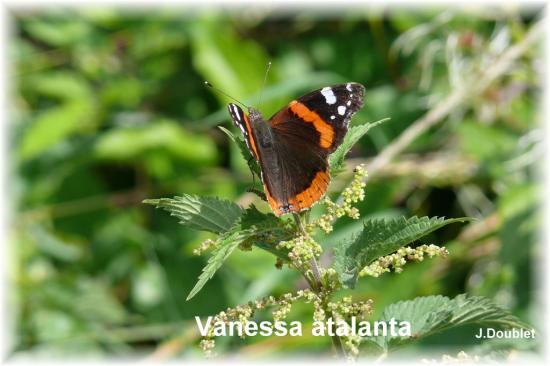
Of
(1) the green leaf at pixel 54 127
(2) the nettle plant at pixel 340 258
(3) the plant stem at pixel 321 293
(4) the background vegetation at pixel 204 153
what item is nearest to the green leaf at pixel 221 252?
(2) the nettle plant at pixel 340 258

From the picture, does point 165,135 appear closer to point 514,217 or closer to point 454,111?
point 454,111

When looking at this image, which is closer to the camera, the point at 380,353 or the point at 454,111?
the point at 380,353

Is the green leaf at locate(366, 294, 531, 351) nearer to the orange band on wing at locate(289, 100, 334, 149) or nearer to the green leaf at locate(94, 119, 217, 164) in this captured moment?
the orange band on wing at locate(289, 100, 334, 149)

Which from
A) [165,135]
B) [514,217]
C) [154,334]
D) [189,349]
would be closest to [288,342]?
[189,349]

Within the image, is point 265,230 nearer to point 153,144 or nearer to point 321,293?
point 321,293

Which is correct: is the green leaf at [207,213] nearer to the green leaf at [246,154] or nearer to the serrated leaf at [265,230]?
the serrated leaf at [265,230]

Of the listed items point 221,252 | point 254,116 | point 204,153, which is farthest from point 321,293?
point 204,153
